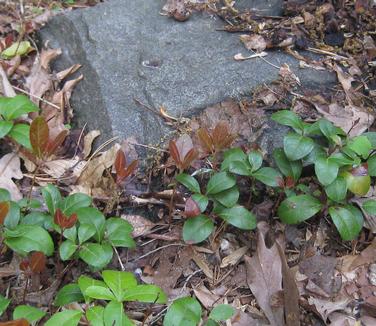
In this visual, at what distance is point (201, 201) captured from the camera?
7.55 ft

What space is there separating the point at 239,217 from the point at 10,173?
1.20 m

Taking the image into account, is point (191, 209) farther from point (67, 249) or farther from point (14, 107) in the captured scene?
point (14, 107)

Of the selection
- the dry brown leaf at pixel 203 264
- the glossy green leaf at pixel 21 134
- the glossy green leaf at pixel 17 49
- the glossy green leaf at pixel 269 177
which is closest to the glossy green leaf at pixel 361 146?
the glossy green leaf at pixel 269 177

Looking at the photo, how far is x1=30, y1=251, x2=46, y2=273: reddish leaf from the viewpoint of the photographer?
1.99 meters

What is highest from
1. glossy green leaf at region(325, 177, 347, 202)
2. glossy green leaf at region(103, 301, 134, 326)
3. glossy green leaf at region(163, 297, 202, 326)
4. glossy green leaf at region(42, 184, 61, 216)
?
glossy green leaf at region(325, 177, 347, 202)

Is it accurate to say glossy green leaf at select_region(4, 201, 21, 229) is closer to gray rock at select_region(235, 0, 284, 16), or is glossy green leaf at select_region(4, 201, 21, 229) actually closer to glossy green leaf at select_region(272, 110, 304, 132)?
glossy green leaf at select_region(272, 110, 304, 132)

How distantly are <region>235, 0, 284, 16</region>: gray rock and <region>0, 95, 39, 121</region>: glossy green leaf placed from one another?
5.19 feet

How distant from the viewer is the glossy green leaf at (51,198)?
2.24 metres

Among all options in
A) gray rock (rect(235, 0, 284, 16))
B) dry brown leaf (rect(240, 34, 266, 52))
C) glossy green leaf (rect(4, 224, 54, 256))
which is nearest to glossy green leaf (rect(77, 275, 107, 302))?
glossy green leaf (rect(4, 224, 54, 256))

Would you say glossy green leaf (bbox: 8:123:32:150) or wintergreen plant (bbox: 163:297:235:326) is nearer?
wintergreen plant (bbox: 163:297:235:326)

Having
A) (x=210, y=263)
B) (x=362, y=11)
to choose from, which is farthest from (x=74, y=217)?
(x=362, y=11)

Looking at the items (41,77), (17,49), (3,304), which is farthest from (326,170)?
(17,49)

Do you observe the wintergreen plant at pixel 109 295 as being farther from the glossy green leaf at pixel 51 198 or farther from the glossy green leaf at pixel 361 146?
the glossy green leaf at pixel 361 146

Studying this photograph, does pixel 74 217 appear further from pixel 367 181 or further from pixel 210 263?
pixel 367 181
